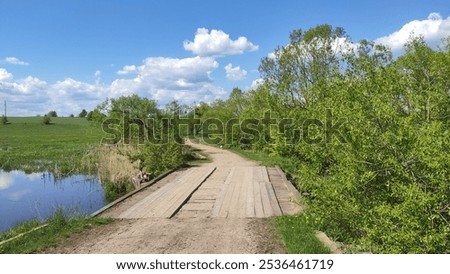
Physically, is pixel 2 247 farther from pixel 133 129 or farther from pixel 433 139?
pixel 133 129

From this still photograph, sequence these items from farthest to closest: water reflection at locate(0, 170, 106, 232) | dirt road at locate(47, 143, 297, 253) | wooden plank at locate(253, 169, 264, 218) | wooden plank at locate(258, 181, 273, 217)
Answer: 1. water reflection at locate(0, 170, 106, 232)
2. wooden plank at locate(258, 181, 273, 217)
3. wooden plank at locate(253, 169, 264, 218)
4. dirt road at locate(47, 143, 297, 253)

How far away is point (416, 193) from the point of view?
4.65 m

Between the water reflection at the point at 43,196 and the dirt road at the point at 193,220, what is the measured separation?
275 cm

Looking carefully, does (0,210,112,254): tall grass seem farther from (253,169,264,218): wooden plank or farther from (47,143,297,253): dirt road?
(253,169,264,218): wooden plank

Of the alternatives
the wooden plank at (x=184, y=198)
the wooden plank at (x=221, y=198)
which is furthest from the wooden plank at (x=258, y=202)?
the wooden plank at (x=184, y=198)

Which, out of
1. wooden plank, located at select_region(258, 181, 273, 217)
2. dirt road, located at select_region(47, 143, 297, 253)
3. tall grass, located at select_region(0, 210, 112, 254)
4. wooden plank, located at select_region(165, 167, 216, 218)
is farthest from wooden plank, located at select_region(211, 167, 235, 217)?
tall grass, located at select_region(0, 210, 112, 254)

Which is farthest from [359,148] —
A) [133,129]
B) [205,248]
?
[133,129]

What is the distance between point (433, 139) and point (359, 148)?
1096mm

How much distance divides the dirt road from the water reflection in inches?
108

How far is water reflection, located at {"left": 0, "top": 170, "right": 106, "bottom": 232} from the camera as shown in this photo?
1393 centimetres

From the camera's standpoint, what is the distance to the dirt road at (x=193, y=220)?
7.52 meters

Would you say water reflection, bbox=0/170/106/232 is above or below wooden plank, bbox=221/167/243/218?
below

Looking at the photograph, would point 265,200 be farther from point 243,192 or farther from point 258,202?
point 243,192

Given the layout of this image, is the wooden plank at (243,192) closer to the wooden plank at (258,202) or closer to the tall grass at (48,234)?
the wooden plank at (258,202)
